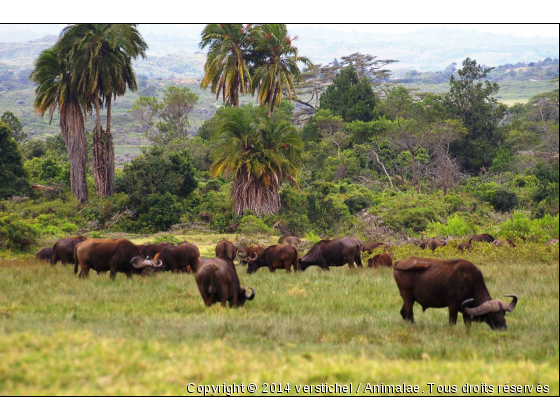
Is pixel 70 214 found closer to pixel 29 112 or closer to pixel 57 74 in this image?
pixel 57 74

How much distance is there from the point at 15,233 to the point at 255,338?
20054mm

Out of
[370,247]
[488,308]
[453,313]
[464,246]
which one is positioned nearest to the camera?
[488,308]

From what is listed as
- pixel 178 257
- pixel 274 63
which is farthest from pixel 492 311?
pixel 274 63

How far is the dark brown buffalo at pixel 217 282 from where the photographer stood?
1236 cm

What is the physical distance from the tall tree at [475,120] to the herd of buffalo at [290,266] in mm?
32735

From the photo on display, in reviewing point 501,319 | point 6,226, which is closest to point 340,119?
point 6,226

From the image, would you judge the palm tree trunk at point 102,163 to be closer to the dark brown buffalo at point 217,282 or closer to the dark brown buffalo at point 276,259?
the dark brown buffalo at point 276,259

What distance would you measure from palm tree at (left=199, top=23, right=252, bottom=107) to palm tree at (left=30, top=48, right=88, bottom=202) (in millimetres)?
9278

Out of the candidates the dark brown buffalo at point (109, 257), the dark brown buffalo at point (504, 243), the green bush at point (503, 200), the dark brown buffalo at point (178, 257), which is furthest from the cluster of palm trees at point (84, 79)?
the dark brown buffalo at point (504, 243)

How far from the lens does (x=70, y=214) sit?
38531 mm

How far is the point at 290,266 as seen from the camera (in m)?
20.3

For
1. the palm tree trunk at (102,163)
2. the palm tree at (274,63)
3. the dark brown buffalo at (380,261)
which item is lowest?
the palm tree trunk at (102,163)

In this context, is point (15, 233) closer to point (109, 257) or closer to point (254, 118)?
point (109, 257)

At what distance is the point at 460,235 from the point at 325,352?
19.7 m
